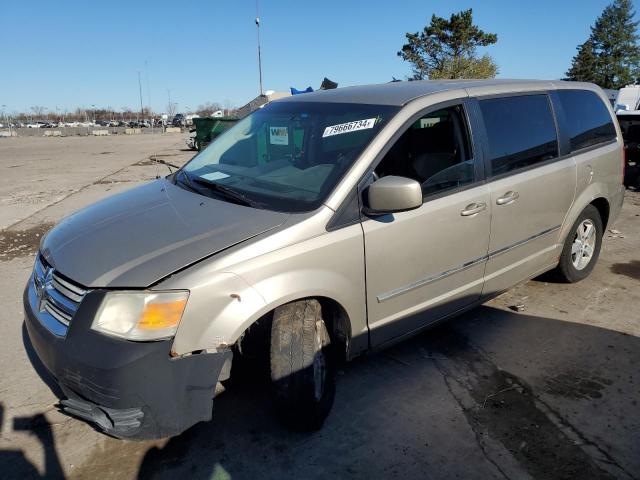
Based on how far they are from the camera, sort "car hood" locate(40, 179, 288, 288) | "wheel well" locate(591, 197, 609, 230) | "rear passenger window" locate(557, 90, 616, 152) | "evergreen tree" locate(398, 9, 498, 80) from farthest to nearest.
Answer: "evergreen tree" locate(398, 9, 498, 80)
"wheel well" locate(591, 197, 609, 230)
"rear passenger window" locate(557, 90, 616, 152)
"car hood" locate(40, 179, 288, 288)

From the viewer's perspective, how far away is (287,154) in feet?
10.4

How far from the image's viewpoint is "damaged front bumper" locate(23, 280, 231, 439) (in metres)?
1.99

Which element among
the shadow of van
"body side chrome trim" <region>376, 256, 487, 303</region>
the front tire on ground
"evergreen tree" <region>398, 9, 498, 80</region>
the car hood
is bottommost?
the shadow of van

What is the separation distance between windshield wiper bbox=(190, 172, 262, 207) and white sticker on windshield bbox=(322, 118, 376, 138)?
69cm

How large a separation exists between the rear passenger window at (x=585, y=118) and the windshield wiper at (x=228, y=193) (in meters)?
2.76

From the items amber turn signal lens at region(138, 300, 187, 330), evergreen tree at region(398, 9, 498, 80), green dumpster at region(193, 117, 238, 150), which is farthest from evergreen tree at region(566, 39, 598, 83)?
amber turn signal lens at region(138, 300, 187, 330)

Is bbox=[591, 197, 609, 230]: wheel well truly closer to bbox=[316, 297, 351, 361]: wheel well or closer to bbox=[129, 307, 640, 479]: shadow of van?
bbox=[129, 307, 640, 479]: shadow of van

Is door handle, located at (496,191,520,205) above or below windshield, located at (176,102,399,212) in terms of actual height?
below

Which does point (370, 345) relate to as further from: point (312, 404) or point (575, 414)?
point (575, 414)

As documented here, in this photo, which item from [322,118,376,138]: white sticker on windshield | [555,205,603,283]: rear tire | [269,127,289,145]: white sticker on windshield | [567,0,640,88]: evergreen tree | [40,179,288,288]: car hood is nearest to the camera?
[40,179,288,288]: car hood

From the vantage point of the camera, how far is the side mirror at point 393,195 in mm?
2436

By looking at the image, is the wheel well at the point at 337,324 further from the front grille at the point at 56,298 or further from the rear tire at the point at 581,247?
the rear tire at the point at 581,247

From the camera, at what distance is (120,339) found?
2016 mm

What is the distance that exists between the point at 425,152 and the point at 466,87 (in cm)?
52
